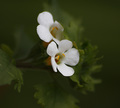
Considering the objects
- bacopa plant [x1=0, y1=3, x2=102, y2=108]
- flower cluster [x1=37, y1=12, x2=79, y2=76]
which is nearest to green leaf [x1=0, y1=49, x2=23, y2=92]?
bacopa plant [x1=0, y1=3, x2=102, y2=108]

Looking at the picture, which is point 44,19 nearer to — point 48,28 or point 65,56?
point 48,28

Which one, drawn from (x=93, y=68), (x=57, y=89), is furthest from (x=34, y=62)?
(x=93, y=68)

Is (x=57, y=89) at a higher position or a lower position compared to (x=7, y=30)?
lower

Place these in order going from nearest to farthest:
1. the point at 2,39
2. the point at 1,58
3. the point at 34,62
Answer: the point at 1,58 → the point at 34,62 → the point at 2,39

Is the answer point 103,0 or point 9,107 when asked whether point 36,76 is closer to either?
point 9,107

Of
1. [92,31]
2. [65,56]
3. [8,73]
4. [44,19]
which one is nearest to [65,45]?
[65,56]

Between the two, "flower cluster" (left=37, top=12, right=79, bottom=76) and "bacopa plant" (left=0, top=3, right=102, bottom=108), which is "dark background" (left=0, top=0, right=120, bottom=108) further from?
"flower cluster" (left=37, top=12, right=79, bottom=76)

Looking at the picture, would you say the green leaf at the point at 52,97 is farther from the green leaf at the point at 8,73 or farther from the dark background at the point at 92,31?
the dark background at the point at 92,31
